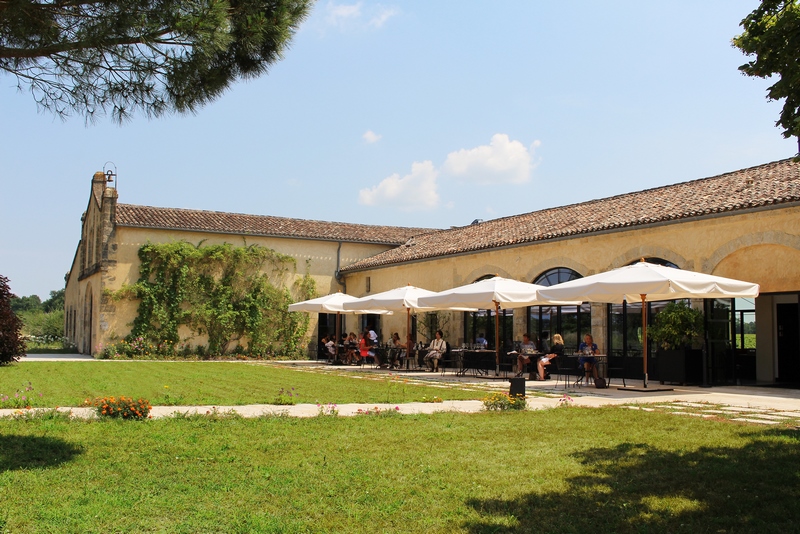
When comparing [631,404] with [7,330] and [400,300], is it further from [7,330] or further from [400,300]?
[7,330]

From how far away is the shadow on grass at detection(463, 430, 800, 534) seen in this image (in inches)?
185

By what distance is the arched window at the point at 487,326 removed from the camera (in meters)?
21.8

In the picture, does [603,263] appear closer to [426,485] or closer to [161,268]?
[426,485]

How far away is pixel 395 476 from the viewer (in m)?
5.99

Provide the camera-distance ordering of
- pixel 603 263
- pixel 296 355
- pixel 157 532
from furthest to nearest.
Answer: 1. pixel 296 355
2. pixel 603 263
3. pixel 157 532

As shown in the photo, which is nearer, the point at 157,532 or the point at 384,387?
the point at 157,532

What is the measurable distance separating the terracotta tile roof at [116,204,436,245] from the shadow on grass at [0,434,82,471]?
20977mm

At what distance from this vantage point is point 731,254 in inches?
605

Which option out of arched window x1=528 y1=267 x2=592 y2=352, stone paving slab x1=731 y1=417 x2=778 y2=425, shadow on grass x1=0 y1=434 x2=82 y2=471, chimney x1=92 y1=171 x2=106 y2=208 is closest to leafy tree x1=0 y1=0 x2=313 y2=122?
shadow on grass x1=0 y1=434 x2=82 y2=471

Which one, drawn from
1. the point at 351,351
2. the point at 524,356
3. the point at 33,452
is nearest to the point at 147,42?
the point at 33,452

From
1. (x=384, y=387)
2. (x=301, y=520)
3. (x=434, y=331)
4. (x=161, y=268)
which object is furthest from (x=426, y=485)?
(x=161, y=268)

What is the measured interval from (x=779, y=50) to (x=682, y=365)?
417 inches

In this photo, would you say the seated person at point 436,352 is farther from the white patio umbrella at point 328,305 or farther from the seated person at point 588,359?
the seated person at point 588,359

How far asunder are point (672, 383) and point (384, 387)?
245 inches
